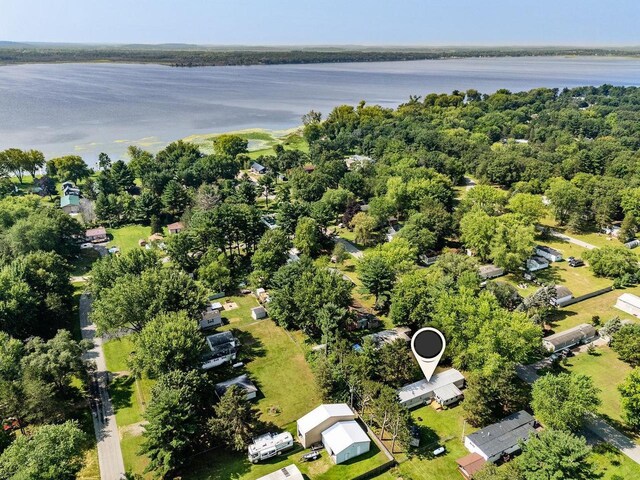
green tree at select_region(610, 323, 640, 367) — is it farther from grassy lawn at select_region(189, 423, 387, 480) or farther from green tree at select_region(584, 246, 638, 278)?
grassy lawn at select_region(189, 423, 387, 480)

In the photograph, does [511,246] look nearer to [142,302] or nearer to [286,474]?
[286,474]

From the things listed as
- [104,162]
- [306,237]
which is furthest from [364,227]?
[104,162]

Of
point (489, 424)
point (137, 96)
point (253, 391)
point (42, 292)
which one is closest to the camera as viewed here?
point (489, 424)

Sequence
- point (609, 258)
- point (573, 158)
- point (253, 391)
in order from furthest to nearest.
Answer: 1. point (573, 158)
2. point (609, 258)
3. point (253, 391)

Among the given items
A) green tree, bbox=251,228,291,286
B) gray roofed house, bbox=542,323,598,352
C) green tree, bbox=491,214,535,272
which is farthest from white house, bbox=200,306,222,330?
green tree, bbox=491,214,535,272

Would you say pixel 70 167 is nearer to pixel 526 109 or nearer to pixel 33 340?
pixel 33 340

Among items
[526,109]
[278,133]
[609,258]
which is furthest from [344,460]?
[526,109]

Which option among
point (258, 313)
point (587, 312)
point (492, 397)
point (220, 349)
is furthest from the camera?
point (587, 312)
